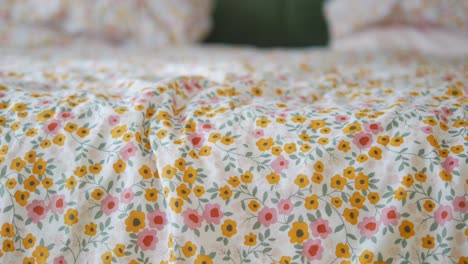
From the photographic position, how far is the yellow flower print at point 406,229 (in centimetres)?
75

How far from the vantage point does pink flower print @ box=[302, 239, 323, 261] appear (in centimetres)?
76

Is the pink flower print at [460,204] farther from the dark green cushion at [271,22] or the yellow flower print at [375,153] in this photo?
the dark green cushion at [271,22]

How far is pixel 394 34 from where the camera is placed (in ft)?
5.93

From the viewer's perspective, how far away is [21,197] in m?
0.80

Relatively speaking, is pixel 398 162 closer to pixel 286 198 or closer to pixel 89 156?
pixel 286 198

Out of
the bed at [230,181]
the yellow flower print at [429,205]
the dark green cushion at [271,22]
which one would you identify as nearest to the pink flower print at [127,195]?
the bed at [230,181]

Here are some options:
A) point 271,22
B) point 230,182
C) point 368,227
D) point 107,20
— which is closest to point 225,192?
point 230,182

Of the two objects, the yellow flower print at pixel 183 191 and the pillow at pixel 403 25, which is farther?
the pillow at pixel 403 25

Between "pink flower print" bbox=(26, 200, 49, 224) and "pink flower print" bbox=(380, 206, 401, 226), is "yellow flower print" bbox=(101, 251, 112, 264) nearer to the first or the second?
"pink flower print" bbox=(26, 200, 49, 224)

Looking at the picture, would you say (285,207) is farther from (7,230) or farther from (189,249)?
(7,230)

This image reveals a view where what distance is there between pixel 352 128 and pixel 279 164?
139mm

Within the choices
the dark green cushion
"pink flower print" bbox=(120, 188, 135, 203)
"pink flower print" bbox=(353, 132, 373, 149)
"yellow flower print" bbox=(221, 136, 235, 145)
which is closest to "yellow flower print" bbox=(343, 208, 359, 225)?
"pink flower print" bbox=(353, 132, 373, 149)

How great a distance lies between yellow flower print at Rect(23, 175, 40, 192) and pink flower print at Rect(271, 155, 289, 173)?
38cm

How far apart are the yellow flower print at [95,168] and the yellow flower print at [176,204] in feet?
0.46
